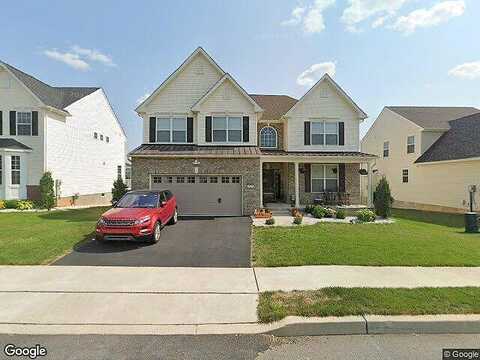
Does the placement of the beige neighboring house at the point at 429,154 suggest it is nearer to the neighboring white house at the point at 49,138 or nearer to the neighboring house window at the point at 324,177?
the neighboring house window at the point at 324,177

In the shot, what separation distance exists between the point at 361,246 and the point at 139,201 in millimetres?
7825

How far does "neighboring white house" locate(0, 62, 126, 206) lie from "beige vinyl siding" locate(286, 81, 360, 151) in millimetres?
16795

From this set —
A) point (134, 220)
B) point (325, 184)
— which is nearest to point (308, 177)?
point (325, 184)

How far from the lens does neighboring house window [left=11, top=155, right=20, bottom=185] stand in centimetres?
1981

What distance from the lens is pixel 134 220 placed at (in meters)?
9.35

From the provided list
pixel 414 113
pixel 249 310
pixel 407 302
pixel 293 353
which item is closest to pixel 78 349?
pixel 249 310

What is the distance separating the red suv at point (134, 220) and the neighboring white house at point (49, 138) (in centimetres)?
1359

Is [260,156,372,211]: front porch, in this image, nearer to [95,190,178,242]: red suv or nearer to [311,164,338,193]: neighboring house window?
[311,164,338,193]: neighboring house window

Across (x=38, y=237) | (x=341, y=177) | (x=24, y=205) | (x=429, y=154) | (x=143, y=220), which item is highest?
(x=429, y=154)

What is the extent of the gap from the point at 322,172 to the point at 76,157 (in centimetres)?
1964

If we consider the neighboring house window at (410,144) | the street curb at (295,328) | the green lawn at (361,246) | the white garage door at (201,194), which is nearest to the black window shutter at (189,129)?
the white garage door at (201,194)

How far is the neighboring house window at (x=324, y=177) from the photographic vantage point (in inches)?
754

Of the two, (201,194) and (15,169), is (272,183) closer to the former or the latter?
(201,194)

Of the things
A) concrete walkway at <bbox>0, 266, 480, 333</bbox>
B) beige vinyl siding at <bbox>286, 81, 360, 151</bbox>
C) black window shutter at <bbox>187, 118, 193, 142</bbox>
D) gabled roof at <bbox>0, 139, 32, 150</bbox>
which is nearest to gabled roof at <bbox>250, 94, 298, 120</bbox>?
beige vinyl siding at <bbox>286, 81, 360, 151</bbox>
